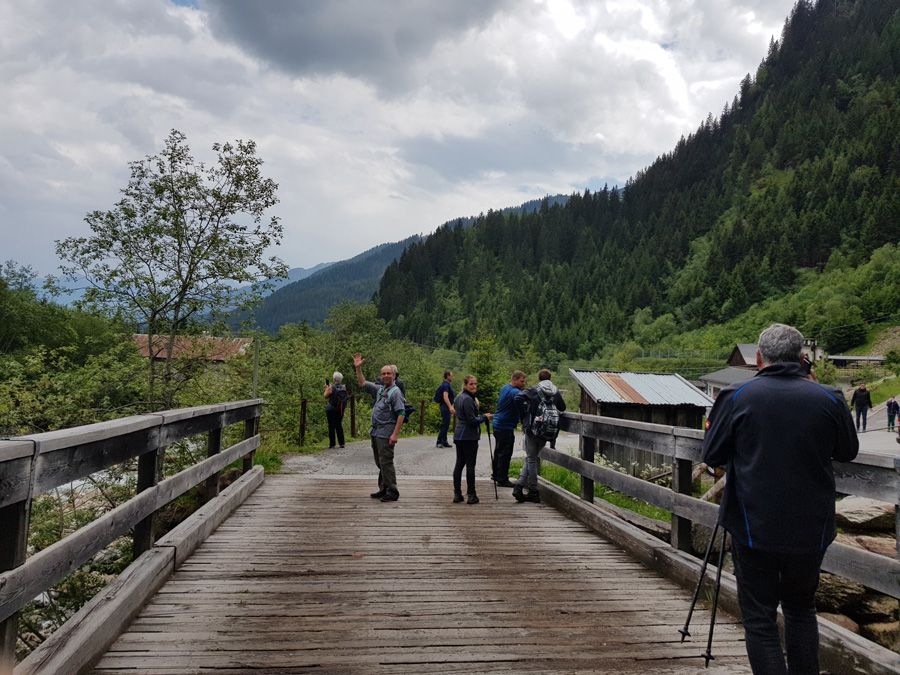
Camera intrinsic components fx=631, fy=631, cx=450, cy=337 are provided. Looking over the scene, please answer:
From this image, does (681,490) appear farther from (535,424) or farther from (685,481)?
(535,424)

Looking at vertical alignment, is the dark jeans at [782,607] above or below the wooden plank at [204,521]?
above

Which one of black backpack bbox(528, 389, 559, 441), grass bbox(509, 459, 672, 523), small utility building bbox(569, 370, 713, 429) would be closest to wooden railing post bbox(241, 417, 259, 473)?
black backpack bbox(528, 389, 559, 441)

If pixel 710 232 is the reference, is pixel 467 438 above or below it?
below

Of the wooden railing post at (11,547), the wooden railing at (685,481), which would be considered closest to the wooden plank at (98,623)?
the wooden railing post at (11,547)

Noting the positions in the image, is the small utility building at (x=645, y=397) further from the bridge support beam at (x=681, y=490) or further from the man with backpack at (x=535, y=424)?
the bridge support beam at (x=681, y=490)

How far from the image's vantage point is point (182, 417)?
5215 millimetres

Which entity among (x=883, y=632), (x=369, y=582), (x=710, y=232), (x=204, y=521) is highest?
(x=710, y=232)

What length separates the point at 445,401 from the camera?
41.9ft

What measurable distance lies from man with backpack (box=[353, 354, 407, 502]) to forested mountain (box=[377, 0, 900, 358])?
11077 cm

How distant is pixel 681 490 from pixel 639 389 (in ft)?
59.1

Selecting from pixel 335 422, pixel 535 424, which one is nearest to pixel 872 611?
pixel 535 424

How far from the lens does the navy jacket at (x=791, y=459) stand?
2848 mm

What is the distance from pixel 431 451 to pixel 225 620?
47.4 ft

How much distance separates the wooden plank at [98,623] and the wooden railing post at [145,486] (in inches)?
3.5
